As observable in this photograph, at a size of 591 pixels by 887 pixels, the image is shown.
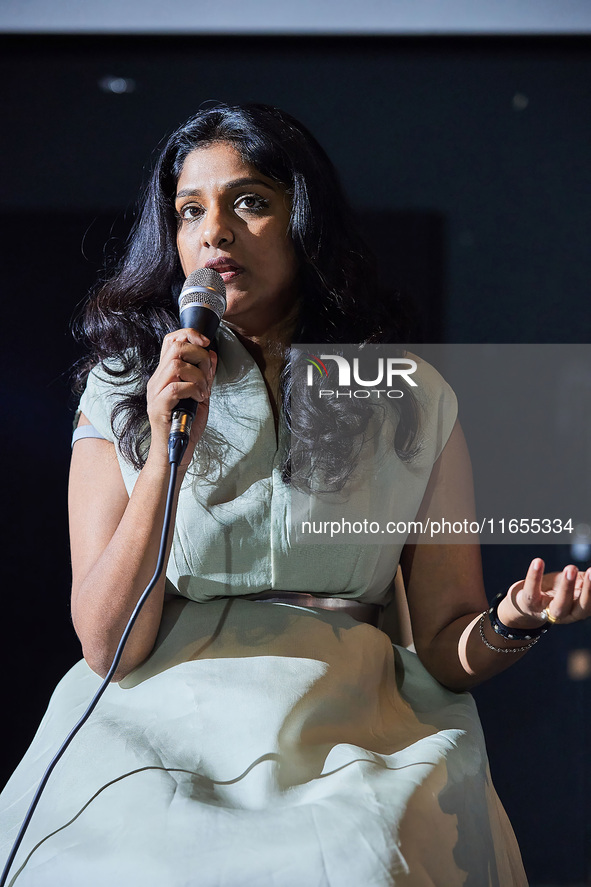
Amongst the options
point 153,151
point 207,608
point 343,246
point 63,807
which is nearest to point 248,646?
point 207,608

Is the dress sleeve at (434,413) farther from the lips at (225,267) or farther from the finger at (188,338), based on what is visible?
the finger at (188,338)

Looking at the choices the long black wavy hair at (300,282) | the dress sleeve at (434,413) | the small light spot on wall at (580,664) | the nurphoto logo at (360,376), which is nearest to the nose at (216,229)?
the long black wavy hair at (300,282)

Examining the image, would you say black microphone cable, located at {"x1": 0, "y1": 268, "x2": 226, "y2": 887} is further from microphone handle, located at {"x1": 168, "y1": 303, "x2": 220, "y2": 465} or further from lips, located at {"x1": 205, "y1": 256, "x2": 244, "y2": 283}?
lips, located at {"x1": 205, "y1": 256, "x2": 244, "y2": 283}

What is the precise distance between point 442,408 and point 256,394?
0.29 meters

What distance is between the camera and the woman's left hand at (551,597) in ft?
3.00

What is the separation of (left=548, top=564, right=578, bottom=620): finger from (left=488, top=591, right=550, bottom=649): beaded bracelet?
4.4 inches

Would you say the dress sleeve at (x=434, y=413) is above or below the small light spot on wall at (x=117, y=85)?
below

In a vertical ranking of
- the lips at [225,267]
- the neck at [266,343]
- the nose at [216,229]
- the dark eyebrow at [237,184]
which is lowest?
the neck at [266,343]

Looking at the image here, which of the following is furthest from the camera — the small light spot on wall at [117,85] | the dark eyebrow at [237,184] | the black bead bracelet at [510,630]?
the small light spot on wall at [117,85]

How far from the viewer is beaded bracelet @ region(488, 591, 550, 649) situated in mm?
1057

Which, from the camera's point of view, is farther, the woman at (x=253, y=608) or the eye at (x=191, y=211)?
the eye at (x=191, y=211)

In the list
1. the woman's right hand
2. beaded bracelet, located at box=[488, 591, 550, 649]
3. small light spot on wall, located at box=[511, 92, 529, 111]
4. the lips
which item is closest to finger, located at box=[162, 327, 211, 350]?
the woman's right hand

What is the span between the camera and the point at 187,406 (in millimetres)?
893

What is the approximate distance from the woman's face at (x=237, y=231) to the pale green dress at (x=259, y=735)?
3.1 inches
